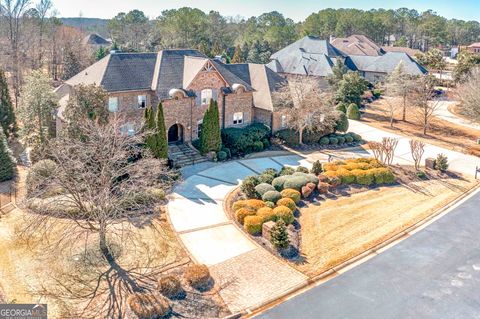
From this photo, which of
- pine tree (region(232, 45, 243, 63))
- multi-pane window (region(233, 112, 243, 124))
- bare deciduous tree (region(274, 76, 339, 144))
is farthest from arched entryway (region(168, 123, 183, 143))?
pine tree (region(232, 45, 243, 63))

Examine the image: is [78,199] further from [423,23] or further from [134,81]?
[423,23]

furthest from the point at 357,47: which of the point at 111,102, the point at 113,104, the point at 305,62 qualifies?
the point at 111,102

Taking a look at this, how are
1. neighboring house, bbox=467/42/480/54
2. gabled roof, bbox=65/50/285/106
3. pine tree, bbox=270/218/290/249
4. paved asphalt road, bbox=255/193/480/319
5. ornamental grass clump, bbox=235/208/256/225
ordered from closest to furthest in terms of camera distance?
paved asphalt road, bbox=255/193/480/319 → pine tree, bbox=270/218/290/249 → ornamental grass clump, bbox=235/208/256/225 → gabled roof, bbox=65/50/285/106 → neighboring house, bbox=467/42/480/54

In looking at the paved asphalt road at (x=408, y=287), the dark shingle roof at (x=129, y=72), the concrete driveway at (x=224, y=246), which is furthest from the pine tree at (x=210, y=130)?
the paved asphalt road at (x=408, y=287)

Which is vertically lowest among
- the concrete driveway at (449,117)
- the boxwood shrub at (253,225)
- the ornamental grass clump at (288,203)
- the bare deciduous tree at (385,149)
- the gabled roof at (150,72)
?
the boxwood shrub at (253,225)

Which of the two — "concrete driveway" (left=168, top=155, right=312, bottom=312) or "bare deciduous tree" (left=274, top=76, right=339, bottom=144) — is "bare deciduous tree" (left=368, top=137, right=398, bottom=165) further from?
"concrete driveway" (left=168, top=155, right=312, bottom=312)

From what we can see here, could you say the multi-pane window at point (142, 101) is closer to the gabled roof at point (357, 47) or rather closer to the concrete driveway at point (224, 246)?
the concrete driveway at point (224, 246)

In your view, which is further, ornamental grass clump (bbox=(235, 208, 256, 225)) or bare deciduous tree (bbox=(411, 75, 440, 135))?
bare deciduous tree (bbox=(411, 75, 440, 135))
